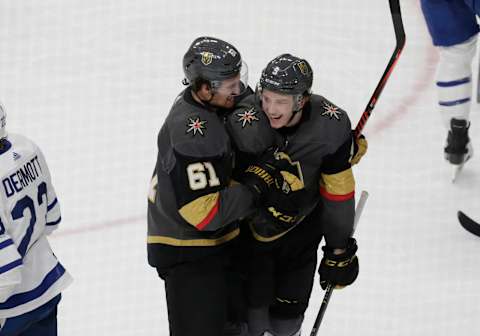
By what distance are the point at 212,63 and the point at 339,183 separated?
0.48 meters

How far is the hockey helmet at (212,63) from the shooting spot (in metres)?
2.38

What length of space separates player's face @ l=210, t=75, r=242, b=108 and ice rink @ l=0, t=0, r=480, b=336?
1.12 metres

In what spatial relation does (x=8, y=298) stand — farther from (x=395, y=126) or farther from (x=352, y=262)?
(x=395, y=126)

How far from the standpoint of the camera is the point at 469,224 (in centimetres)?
374

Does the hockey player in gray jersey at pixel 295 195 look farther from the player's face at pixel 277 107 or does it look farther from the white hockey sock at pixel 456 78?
the white hockey sock at pixel 456 78

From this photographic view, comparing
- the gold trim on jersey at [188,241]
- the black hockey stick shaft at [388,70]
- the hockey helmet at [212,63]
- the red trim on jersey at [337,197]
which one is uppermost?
the hockey helmet at [212,63]

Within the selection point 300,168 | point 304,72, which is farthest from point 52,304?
point 304,72

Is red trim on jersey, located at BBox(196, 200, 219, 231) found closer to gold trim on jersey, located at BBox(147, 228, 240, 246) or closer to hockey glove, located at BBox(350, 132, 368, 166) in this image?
gold trim on jersey, located at BBox(147, 228, 240, 246)

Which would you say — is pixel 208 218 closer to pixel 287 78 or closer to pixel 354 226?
pixel 287 78

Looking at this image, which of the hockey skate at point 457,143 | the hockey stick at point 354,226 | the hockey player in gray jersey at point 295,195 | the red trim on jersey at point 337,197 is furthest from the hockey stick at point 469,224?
the red trim on jersey at point 337,197

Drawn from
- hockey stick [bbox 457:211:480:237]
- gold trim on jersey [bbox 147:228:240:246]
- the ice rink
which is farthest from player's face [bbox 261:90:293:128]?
hockey stick [bbox 457:211:480:237]

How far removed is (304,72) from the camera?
96.7 inches

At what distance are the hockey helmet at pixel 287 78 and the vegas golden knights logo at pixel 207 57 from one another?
15cm

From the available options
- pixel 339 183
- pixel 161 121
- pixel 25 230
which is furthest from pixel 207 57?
pixel 161 121
